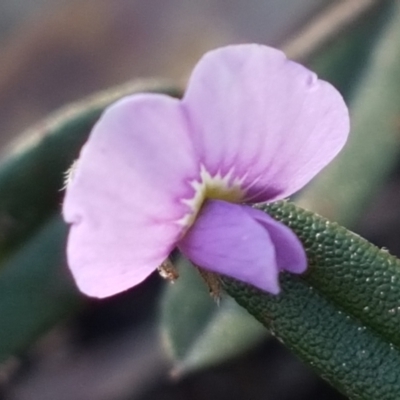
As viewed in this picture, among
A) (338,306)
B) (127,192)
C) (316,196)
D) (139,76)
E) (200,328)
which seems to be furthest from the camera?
(139,76)

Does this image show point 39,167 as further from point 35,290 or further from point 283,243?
point 283,243

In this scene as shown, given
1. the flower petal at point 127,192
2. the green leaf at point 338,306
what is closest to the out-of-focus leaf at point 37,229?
the green leaf at point 338,306

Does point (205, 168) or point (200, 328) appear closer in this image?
point (205, 168)

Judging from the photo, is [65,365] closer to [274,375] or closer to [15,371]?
[15,371]

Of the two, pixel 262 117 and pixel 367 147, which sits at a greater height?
pixel 262 117

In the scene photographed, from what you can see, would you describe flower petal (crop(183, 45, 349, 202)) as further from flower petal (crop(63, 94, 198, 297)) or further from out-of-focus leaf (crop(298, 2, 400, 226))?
out-of-focus leaf (crop(298, 2, 400, 226))

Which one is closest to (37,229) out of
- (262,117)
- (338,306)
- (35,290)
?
(35,290)

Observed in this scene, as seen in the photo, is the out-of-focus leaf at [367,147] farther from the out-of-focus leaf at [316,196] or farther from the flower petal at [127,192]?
the flower petal at [127,192]
